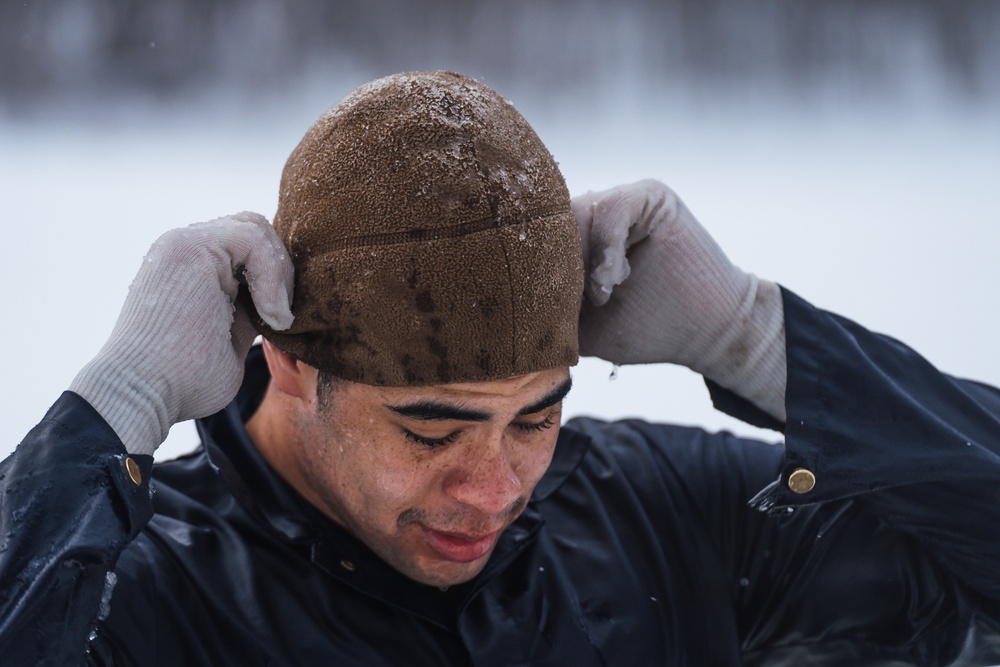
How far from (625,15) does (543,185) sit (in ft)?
7.84

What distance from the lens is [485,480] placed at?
117 centimetres

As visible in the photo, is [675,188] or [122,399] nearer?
[122,399]

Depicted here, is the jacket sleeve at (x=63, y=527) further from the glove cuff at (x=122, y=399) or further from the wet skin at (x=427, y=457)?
the wet skin at (x=427, y=457)

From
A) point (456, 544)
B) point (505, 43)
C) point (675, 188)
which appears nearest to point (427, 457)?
point (456, 544)

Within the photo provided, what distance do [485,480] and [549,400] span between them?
0.10m

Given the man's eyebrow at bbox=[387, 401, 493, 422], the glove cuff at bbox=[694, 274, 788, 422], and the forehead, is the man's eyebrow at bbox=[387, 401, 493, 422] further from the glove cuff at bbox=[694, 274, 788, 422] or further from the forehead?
the glove cuff at bbox=[694, 274, 788, 422]

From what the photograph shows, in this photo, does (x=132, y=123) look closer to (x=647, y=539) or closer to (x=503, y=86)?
(x=503, y=86)

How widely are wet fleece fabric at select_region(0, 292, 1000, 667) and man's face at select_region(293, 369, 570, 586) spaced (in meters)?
0.05

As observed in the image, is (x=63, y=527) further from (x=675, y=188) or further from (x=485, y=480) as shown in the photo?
(x=675, y=188)

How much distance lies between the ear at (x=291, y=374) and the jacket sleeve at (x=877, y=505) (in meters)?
0.52

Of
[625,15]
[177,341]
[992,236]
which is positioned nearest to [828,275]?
[992,236]

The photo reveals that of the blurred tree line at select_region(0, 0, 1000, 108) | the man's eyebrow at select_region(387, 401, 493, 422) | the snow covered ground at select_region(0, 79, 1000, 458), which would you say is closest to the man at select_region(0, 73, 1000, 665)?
the man's eyebrow at select_region(387, 401, 493, 422)

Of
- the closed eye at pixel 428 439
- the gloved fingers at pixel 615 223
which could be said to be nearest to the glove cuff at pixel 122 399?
the closed eye at pixel 428 439

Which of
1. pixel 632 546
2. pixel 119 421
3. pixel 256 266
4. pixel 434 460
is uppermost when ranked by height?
pixel 256 266
